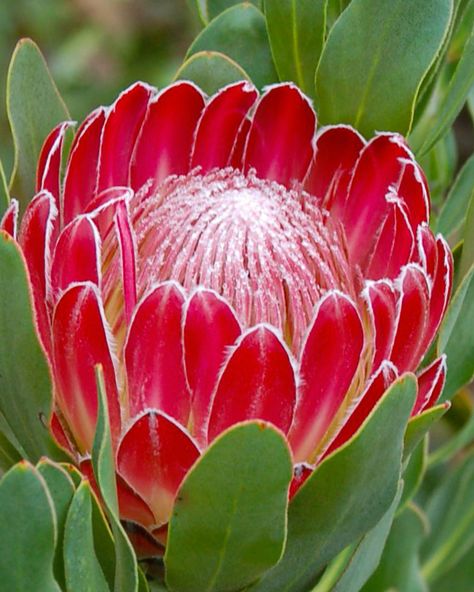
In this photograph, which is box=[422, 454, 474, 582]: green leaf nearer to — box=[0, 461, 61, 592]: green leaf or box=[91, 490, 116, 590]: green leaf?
box=[91, 490, 116, 590]: green leaf

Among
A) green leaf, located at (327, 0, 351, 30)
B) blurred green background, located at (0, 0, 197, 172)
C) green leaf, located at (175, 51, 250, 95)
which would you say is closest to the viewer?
green leaf, located at (175, 51, 250, 95)

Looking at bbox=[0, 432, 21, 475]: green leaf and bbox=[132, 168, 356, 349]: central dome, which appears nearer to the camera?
bbox=[132, 168, 356, 349]: central dome

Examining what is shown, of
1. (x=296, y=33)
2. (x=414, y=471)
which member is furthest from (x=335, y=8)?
(x=414, y=471)

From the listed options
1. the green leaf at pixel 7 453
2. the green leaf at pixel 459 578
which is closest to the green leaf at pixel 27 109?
the green leaf at pixel 7 453

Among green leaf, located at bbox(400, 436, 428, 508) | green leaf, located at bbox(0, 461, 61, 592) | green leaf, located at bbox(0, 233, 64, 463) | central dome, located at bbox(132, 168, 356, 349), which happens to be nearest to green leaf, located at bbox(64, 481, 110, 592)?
green leaf, located at bbox(0, 461, 61, 592)

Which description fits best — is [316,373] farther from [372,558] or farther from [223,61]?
[223,61]

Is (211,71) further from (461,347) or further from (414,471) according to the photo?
(414,471)

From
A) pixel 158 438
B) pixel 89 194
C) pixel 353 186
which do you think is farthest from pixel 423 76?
pixel 158 438
